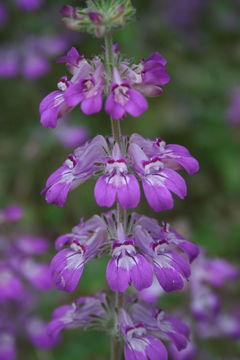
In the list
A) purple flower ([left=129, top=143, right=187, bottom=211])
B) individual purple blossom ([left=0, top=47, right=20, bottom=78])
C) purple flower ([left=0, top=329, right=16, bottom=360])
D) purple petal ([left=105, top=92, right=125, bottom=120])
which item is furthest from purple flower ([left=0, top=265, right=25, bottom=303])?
individual purple blossom ([left=0, top=47, right=20, bottom=78])

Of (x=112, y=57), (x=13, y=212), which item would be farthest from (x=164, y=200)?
(x=13, y=212)

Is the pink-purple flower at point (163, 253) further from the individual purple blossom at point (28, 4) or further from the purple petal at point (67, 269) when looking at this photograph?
the individual purple blossom at point (28, 4)

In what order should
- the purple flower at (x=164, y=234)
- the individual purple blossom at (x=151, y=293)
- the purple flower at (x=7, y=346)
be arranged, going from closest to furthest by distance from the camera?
the purple flower at (x=164, y=234), the individual purple blossom at (x=151, y=293), the purple flower at (x=7, y=346)

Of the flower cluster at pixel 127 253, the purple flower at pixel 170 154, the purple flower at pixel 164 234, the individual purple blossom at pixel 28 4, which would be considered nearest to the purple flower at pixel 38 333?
the flower cluster at pixel 127 253

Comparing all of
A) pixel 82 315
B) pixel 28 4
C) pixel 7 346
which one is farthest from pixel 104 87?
pixel 28 4

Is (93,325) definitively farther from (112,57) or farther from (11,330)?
(11,330)
